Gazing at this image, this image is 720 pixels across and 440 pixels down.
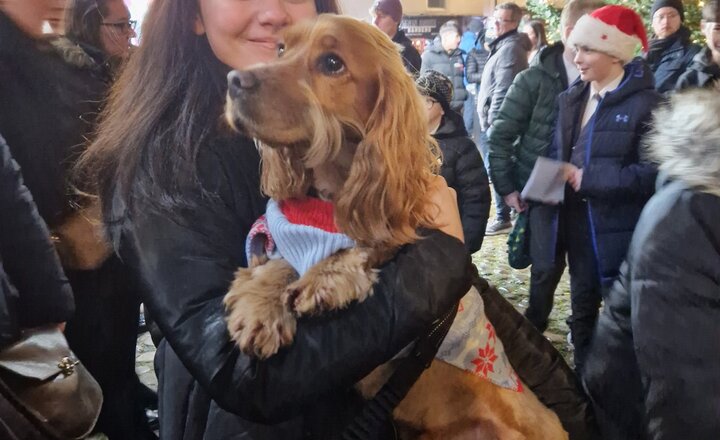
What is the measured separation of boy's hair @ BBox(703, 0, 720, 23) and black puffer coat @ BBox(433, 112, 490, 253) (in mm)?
1725

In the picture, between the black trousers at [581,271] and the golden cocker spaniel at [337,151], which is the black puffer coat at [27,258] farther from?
the black trousers at [581,271]

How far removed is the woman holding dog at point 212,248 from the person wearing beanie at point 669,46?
3900 millimetres

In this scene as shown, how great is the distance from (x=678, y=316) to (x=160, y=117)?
1281mm

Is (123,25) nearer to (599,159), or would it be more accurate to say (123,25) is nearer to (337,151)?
(337,151)

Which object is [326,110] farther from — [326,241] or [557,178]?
[557,178]

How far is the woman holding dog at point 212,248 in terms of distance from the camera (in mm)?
1061

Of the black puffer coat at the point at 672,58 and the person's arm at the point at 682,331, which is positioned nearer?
the person's arm at the point at 682,331

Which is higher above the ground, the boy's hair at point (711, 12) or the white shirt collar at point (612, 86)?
the boy's hair at point (711, 12)

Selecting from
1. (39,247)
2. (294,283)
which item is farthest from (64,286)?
(294,283)

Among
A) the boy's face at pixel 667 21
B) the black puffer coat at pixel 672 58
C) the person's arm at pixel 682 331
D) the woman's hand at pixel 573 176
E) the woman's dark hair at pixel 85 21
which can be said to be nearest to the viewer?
the person's arm at pixel 682 331

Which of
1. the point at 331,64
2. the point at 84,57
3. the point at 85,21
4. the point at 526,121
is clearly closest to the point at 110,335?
the point at 84,57

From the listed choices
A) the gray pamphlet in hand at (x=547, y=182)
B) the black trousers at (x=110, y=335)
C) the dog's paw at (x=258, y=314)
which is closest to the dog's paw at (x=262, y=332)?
the dog's paw at (x=258, y=314)

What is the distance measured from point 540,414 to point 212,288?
0.84 meters

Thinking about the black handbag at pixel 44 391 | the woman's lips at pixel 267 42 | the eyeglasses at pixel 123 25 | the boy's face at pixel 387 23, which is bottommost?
the black handbag at pixel 44 391
